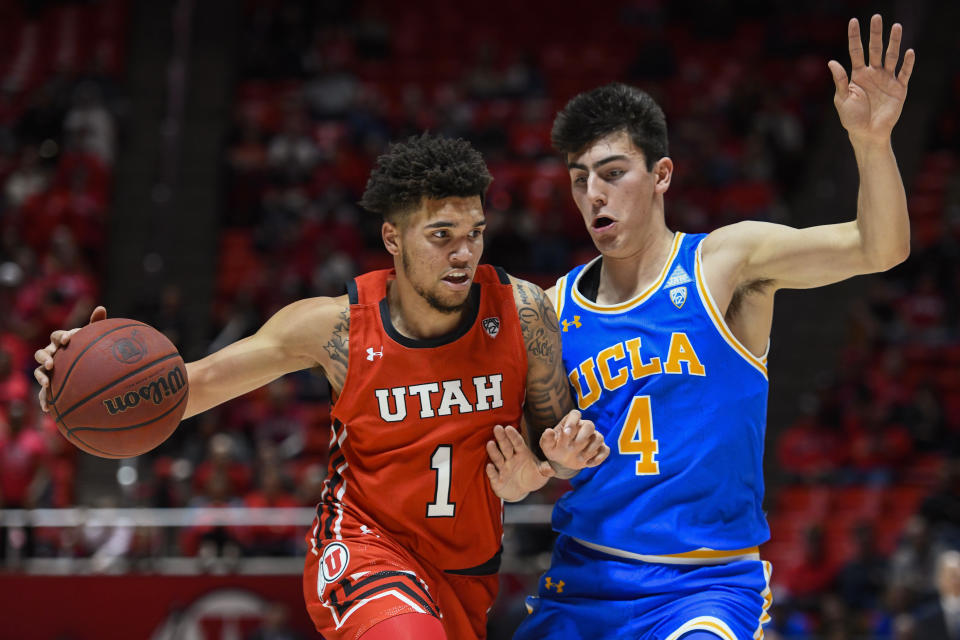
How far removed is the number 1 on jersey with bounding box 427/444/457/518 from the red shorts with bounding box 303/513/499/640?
0.18 metres

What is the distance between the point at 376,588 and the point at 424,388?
0.73 m

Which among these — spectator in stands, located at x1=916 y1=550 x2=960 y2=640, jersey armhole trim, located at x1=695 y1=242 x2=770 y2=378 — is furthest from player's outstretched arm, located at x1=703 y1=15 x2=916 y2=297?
spectator in stands, located at x1=916 y1=550 x2=960 y2=640

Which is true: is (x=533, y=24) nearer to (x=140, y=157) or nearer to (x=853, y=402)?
(x=140, y=157)

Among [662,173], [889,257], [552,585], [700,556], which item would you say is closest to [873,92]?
[889,257]

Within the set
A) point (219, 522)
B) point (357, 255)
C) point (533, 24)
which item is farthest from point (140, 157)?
point (219, 522)

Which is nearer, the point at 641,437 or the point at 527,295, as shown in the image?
Result: the point at 641,437

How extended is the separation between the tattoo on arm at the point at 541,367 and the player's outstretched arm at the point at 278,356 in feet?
2.22

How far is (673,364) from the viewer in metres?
4.15

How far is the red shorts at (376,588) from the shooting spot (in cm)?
385

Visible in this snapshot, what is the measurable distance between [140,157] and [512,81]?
529cm

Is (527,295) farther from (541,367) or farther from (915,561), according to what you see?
(915,561)

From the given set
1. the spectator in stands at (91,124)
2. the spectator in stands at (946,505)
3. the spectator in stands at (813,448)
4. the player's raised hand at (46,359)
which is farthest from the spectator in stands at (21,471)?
the spectator in stands at (946,505)

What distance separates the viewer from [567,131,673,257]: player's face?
4332 millimetres

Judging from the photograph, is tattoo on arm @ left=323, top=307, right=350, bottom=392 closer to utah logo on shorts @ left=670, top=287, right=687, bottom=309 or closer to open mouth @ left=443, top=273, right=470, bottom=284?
open mouth @ left=443, top=273, right=470, bottom=284
